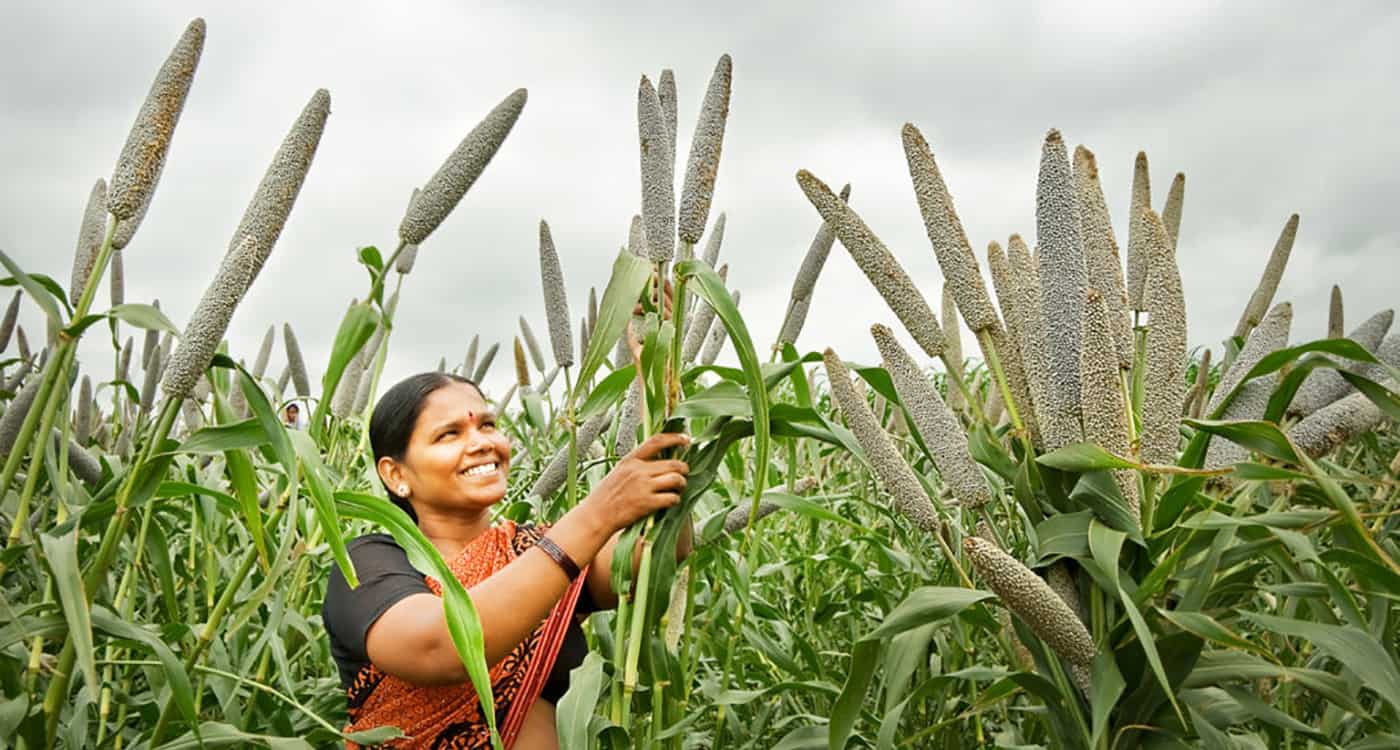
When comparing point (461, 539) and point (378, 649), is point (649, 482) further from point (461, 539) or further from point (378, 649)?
point (461, 539)

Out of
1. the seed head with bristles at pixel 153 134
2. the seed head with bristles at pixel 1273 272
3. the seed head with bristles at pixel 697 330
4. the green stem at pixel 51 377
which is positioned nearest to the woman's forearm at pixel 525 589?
the seed head with bristles at pixel 697 330

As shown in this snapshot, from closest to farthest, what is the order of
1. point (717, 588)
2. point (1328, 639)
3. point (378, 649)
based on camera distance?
point (1328, 639) → point (378, 649) → point (717, 588)

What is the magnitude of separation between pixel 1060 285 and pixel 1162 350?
0.66 feet

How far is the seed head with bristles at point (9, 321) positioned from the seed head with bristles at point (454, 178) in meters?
2.03

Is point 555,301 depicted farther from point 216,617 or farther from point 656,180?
point 216,617

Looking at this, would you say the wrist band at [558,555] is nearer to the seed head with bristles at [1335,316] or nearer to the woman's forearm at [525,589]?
the woman's forearm at [525,589]

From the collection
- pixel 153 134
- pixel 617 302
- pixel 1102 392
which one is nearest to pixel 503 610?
pixel 617 302

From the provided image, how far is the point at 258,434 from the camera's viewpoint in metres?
1.78

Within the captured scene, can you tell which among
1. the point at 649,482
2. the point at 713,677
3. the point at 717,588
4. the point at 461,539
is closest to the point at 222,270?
the point at 649,482

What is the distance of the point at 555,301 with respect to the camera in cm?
254

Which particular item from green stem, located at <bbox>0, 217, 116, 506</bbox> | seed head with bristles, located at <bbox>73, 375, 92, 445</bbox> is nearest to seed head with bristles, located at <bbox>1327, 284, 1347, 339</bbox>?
green stem, located at <bbox>0, 217, 116, 506</bbox>

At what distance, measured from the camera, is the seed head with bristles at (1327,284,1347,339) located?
2.76 m

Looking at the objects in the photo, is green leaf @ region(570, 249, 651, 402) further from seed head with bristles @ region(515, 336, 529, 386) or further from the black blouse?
seed head with bristles @ region(515, 336, 529, 386)

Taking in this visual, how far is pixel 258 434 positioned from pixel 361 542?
79 cm
